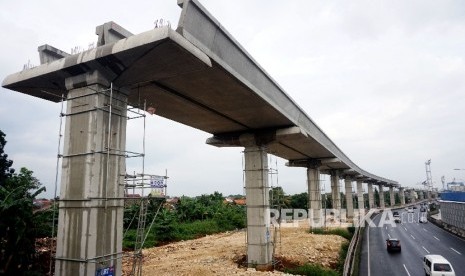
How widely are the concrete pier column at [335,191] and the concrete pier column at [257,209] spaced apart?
114 feet

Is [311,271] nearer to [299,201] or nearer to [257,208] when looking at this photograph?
[257,208]

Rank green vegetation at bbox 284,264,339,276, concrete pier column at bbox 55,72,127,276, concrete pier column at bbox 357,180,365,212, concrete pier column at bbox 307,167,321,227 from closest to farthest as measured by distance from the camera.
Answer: concrete pier column at bbox 55,72,127,276 → green vegetation at bbox 284,264,339,276 → concrete pier column at bbox 307,167,321,227 → concrete pier column at bbox 357,180,365,212

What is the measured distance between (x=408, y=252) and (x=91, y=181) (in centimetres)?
2763

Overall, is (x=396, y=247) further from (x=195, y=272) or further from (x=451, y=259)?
(x=195, y=272)

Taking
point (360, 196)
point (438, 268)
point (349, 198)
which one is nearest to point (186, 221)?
point (349, 198)

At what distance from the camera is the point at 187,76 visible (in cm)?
1245

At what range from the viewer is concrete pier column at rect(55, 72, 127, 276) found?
10.3 meters

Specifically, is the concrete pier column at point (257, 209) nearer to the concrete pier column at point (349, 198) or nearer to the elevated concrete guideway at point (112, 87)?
the elevated concrete guideway at point (112, 87)

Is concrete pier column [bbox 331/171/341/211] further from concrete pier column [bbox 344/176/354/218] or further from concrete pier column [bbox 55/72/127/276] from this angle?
concrete pier column [bbox 55/72/127/276]

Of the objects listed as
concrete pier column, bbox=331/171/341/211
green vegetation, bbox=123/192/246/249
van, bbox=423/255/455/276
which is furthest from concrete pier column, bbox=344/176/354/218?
van, bbox=423/255/455/276

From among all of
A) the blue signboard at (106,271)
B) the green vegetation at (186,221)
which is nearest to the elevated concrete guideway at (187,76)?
the blue signboard at (106,271)

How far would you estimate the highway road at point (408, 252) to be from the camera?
22.6 meters

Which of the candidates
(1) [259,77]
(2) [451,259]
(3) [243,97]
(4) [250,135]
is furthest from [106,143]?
(2) [451,259]

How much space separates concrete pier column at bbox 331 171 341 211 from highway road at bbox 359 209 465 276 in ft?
36.1
